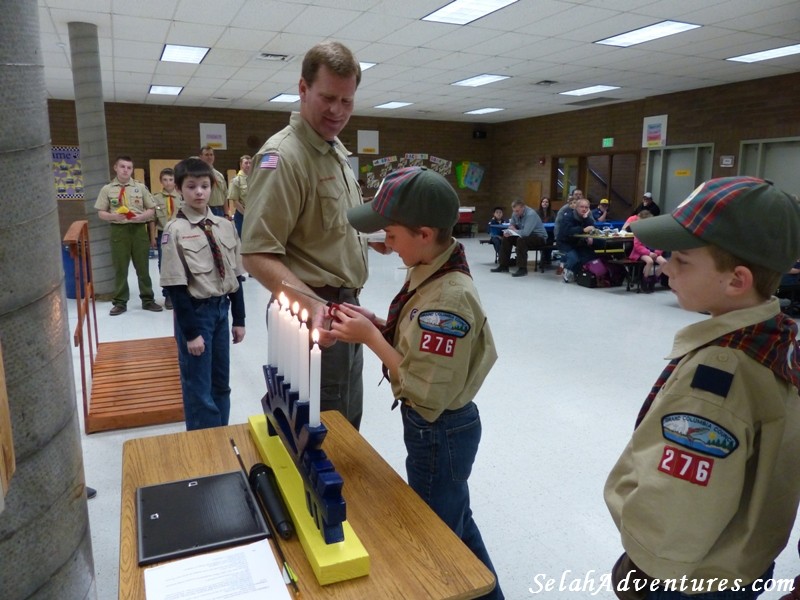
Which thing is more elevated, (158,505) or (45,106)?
(45,106)

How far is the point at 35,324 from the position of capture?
40.2 inches

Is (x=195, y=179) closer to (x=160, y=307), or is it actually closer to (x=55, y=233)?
(x=55, y=233)

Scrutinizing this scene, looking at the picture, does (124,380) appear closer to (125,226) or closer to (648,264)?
(125,226)

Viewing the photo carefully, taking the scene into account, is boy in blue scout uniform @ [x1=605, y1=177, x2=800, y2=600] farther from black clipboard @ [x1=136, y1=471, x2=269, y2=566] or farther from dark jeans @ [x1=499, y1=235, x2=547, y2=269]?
dark jeans @ [x1=499, y1=235, x2=547, y2=269]

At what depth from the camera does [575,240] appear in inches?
318

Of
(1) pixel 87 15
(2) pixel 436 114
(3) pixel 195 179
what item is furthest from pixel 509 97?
(3) pixel 195 179

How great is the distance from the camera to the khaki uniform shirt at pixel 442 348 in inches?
52.8

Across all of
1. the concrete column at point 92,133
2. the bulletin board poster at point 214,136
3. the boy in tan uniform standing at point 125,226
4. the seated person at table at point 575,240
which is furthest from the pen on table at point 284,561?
the bulletin board poster at point 214,136

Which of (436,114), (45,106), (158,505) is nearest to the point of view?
(45,106)

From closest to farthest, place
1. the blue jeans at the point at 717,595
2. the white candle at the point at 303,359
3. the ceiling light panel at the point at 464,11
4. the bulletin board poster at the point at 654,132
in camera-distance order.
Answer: the blue jeans at the point at 717,595 < the white candle at the point at 303,359 < the ceiling light panel at the point at 464,11 < the bulletin board poster at the point at 654,132

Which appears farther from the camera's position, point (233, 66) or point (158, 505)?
point (233, 66)

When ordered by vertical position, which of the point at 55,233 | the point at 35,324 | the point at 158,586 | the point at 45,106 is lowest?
the point at 158,586

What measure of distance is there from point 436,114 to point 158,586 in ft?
46.1

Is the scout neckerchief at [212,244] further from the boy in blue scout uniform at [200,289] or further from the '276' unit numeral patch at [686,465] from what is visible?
the '276' unit numeral patch at [686,465]
